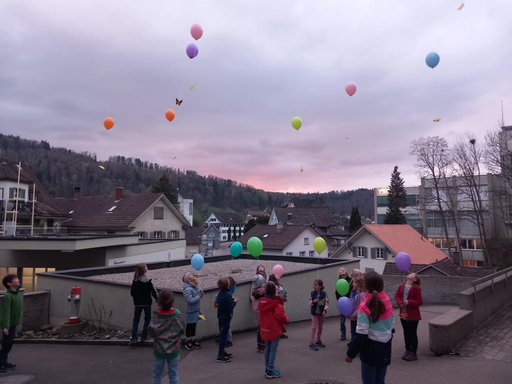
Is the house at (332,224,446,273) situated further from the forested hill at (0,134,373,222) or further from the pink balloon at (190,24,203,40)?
the forested hill at (0,134,373,222)

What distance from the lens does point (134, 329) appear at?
24.3 feet

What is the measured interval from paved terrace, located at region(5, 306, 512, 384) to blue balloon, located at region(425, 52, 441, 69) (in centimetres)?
961

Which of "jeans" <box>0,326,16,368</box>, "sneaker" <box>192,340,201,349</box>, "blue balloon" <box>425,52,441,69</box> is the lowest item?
"sneaker" <box>192,340,201,349</box>

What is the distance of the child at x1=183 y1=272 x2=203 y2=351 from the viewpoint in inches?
278

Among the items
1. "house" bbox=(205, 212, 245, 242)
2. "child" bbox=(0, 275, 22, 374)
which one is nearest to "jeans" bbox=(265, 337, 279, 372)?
"child" bbox=(0, 275, 22, 374)

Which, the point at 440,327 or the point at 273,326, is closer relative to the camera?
the point at 273,326

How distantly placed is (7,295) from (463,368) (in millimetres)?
7723

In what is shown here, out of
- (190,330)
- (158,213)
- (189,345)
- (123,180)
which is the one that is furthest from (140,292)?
(123,180)

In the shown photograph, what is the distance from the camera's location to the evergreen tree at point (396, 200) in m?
56.1

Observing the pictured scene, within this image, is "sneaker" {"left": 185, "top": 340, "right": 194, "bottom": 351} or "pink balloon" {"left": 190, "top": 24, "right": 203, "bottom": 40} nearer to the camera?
"sneaker" {"left": 185, "top": 340, "right": 194, "bottom": 351}

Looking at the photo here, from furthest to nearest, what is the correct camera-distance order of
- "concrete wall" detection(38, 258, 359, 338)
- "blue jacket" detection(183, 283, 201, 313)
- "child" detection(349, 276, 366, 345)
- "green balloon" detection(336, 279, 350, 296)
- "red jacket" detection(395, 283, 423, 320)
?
"concrete wall" detection(38, 258, 359, 338) → "green balloon" detection(336, 279, 350, 296) → "blue jacket" detection(183, 283, 201, 313) → "child" detection(349, 276, 366, 345) → "red jacket" detection(395, 283, 423, 320)

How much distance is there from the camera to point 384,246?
3453cm

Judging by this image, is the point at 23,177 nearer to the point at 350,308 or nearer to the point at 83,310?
the point at 83,310

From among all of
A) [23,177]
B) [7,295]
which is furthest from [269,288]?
[23,177]
